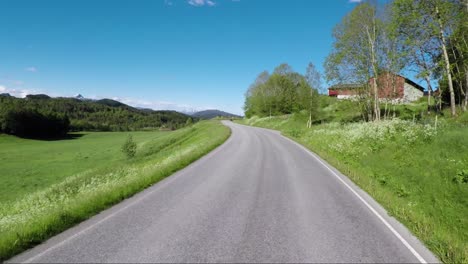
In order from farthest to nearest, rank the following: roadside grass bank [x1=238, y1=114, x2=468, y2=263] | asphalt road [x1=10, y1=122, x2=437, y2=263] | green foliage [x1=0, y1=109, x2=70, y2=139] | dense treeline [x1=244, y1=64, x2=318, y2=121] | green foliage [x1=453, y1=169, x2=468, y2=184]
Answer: green foliage [x1=0, y1=109, x2=70, y2=139] < dense treeline [x1=244, y1=64, x2=318, y2=121] < green foliage [x1=453, y1=169, x2=468, y2=184] < roadside grass bank [x1=238, y1=114, x2=468, y2=263] < asphalt road [x1=10, y1=122, x2=437, y2=263]

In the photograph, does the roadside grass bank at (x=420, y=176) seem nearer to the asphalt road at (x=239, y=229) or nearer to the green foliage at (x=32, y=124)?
the asphalt road at (x=239, y=229)

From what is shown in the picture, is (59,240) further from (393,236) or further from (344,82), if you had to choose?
(344,82)

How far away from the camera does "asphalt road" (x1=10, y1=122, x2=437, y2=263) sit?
17.9 feet

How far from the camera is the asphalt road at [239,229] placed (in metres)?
5.46

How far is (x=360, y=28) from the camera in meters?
29.9

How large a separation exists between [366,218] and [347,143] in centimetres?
1314

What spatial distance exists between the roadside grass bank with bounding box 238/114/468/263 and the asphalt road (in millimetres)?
600

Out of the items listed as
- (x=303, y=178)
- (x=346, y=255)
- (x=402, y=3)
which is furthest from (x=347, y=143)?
(x=346, y=255)

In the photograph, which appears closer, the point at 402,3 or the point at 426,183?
the point at 426,183

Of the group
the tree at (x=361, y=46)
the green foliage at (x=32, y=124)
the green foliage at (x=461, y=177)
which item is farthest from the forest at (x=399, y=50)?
the green foliage at (x=32, y=124)

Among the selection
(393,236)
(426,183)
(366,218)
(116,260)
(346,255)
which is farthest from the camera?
(426,183)

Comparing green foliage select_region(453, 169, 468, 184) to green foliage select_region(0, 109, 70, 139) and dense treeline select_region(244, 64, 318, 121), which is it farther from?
green foliage select_region(0, 109, 70, 139)

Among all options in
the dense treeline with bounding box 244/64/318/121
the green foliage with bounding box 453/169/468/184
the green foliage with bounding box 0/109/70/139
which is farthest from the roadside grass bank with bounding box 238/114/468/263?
the green foliage with bounding box 0/109/70/139

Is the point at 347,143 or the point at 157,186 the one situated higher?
the point at 347,143
